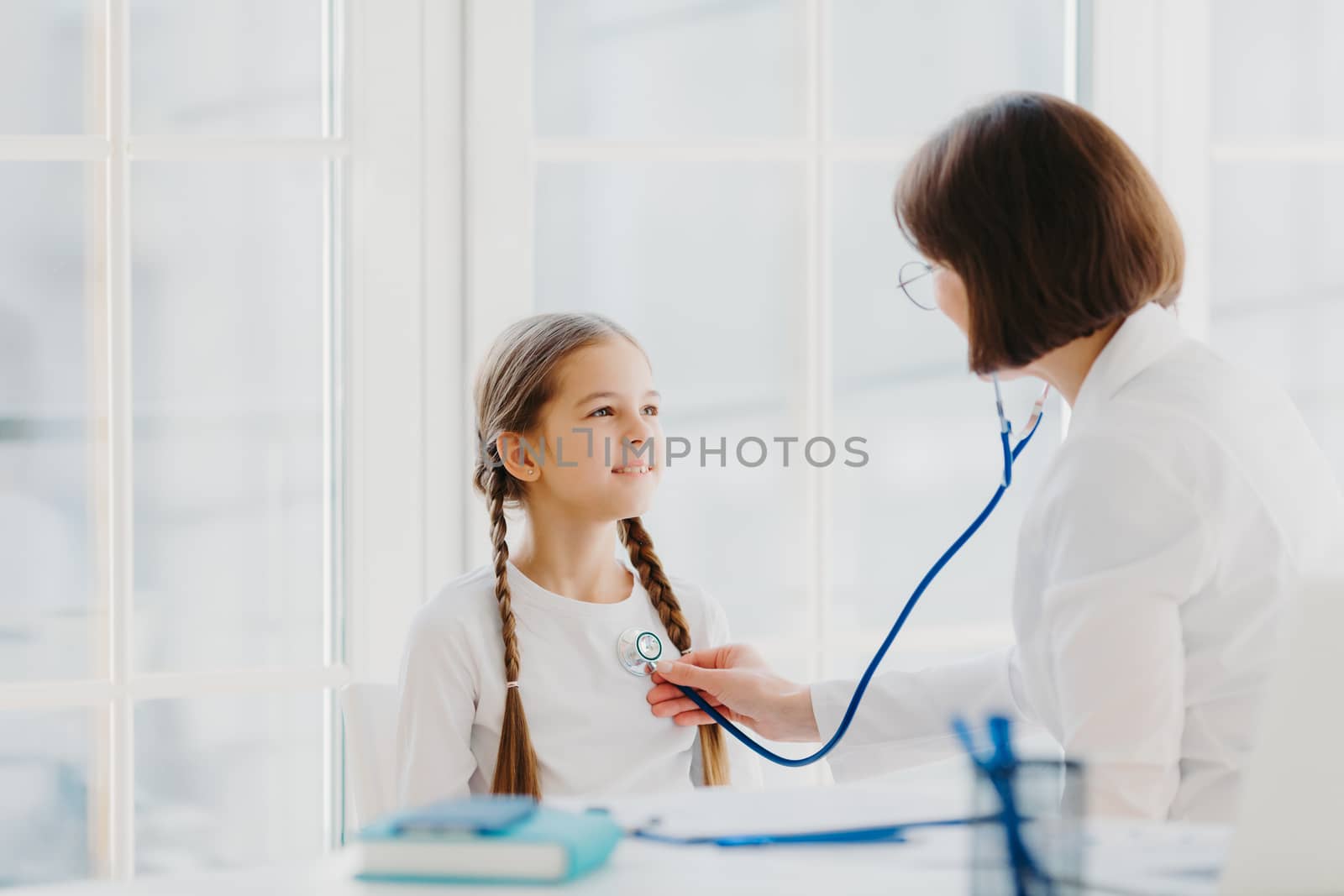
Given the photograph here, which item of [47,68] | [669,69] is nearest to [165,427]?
[47,68]

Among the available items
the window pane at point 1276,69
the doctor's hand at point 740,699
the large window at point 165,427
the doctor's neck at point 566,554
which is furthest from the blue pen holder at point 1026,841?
the window pane at point 1276,69

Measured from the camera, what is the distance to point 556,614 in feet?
4.92

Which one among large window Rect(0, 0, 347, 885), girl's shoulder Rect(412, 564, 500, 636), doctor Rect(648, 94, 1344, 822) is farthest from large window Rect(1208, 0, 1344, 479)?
large window Rect(0, 0, 347, 885)

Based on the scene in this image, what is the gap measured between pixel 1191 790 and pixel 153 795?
1444 mm

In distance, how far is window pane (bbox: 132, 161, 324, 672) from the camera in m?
1.76

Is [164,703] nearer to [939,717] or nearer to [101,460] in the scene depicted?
[101,460]

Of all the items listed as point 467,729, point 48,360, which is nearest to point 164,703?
point 48,360

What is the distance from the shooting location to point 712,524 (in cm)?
195

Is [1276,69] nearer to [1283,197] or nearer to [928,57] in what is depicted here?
[1283,197]

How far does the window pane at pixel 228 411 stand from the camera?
69.4 inches

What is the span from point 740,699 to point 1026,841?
2.78 feet

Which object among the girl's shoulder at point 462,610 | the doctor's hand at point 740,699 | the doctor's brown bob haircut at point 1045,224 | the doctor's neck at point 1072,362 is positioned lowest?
the doctor's hand at point 740,699

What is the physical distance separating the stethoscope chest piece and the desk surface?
72 centimetres

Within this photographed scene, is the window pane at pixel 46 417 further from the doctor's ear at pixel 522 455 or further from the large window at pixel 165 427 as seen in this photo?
the doctor's ear at pixel 522 455
